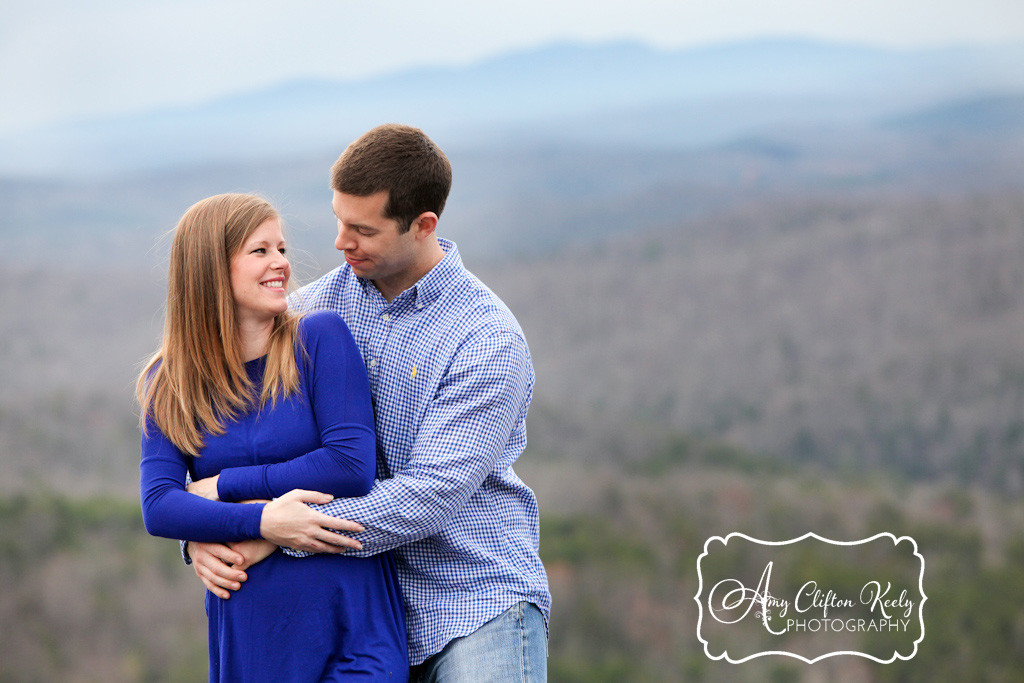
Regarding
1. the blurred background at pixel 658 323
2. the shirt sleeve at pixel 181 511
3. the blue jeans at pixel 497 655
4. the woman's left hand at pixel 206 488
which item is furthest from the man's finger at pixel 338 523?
the blurred background at pixel 658 323

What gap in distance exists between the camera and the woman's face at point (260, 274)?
6.19ft

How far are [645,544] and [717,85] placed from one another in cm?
618

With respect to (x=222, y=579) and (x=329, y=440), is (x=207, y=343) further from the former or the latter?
(x=222, y=579)

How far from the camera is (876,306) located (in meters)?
12.0

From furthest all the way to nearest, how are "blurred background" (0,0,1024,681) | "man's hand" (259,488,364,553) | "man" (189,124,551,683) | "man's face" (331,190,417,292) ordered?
"blurred background" (0,0,1024,681)
"man's face" (331,190,417,292)
"man" (189,124,551,683)
"man's hand" (259,488,364,553)

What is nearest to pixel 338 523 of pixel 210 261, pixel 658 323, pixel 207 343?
pixel 207 343

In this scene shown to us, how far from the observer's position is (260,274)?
1.89 m

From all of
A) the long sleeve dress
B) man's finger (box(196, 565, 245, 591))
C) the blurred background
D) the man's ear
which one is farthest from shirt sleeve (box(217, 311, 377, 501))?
the blurred background

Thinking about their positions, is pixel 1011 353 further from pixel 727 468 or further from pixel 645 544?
pixel 645 544

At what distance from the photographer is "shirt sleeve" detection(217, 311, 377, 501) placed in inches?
71.6

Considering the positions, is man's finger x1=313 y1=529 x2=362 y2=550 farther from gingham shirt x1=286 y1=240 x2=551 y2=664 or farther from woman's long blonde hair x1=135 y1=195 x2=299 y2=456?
woman's long blonde hair x1=135 y1=195 x2=299 y2=456

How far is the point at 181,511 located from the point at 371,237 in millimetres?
677

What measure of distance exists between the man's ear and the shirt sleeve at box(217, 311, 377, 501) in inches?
12.8

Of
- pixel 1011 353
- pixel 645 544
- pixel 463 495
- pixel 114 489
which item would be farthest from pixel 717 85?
pixel 463 495
